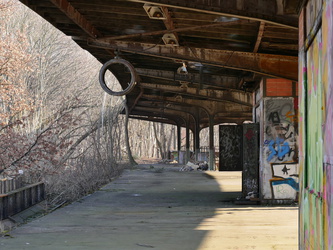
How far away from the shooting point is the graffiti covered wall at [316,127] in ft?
14.0

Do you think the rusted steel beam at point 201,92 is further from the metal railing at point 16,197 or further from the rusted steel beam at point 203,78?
the metal railing at point 16,197

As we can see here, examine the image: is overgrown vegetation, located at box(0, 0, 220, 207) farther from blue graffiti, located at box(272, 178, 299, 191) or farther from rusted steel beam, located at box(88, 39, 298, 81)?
blue graffiti, located at box(272, 178, 299, 191)

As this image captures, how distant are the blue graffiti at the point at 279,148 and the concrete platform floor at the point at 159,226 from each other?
1403 millimetres

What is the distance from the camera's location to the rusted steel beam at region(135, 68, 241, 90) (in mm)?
18656

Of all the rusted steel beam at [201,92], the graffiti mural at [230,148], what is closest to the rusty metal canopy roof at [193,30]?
the graffiti mural at [230,148]

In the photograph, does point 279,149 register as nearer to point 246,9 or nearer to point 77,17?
point 77,17

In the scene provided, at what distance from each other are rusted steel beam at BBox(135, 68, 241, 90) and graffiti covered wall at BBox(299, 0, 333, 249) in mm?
12040

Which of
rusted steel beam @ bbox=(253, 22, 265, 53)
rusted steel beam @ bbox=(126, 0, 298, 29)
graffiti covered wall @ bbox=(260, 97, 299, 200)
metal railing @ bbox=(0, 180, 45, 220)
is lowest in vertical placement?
metal railing @ bbox=(0, 180, 45, 220)

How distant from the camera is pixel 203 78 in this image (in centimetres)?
1891

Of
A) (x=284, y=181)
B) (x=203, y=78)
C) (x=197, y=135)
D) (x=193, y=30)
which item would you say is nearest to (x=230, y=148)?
(x=284, y=181)

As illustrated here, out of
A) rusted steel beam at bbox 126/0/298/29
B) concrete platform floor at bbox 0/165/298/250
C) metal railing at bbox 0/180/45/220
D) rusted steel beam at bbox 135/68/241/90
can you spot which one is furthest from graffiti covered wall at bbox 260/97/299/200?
rusted steel beam at bbox 126/0/298/29

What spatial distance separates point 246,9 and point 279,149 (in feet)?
22.7

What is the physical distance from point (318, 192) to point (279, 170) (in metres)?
9.16

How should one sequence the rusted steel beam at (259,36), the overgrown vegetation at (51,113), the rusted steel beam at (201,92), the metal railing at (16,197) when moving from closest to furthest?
the rusted steel beam at (259,36) < the metal railing at (16,197) < the overgrown vegetation at (51,113) < the rusted steel beam at (201,92)
